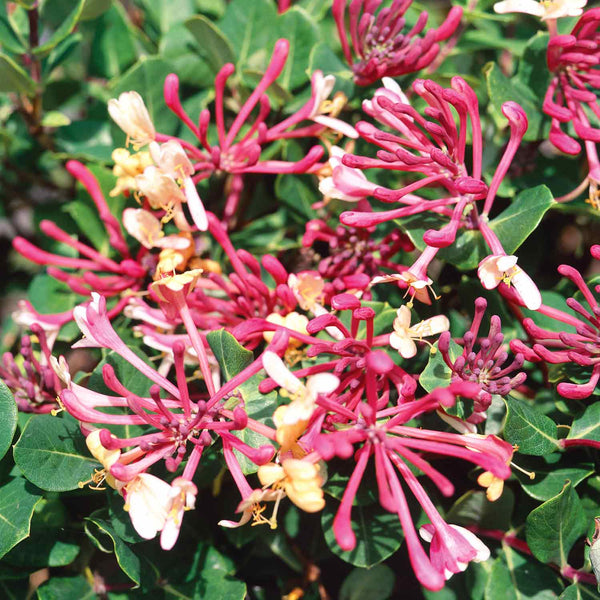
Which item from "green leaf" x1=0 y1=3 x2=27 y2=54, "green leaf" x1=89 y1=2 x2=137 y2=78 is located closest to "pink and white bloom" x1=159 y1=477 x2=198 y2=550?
"green leaf" x1=0 y1=3 x2=27 y2=54

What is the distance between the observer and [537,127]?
1417 mm

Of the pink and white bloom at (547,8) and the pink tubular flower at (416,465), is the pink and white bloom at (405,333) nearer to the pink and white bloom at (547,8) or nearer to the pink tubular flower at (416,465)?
the pink tubular flower at (416,465)

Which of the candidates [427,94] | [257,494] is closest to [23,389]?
[257,494]

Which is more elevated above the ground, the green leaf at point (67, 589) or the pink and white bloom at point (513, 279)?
the pink and white bloom at point (513, 279)

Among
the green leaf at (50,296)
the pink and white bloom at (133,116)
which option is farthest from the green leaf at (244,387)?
the green leaf at (50,296)

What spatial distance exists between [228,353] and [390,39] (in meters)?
0.75

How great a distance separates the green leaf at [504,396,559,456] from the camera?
1.13 metres

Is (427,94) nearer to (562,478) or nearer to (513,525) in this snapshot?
(562,478)

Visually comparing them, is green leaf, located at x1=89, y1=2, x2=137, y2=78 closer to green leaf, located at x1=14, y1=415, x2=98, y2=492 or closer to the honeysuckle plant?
the honeysuckle plant

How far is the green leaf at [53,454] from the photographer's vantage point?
1.17m

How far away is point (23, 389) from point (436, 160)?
93cm

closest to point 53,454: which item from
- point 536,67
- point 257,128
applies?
point 257,128

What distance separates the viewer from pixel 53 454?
121 cm

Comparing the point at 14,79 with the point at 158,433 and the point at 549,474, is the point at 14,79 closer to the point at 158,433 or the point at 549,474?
the point at 158,433
